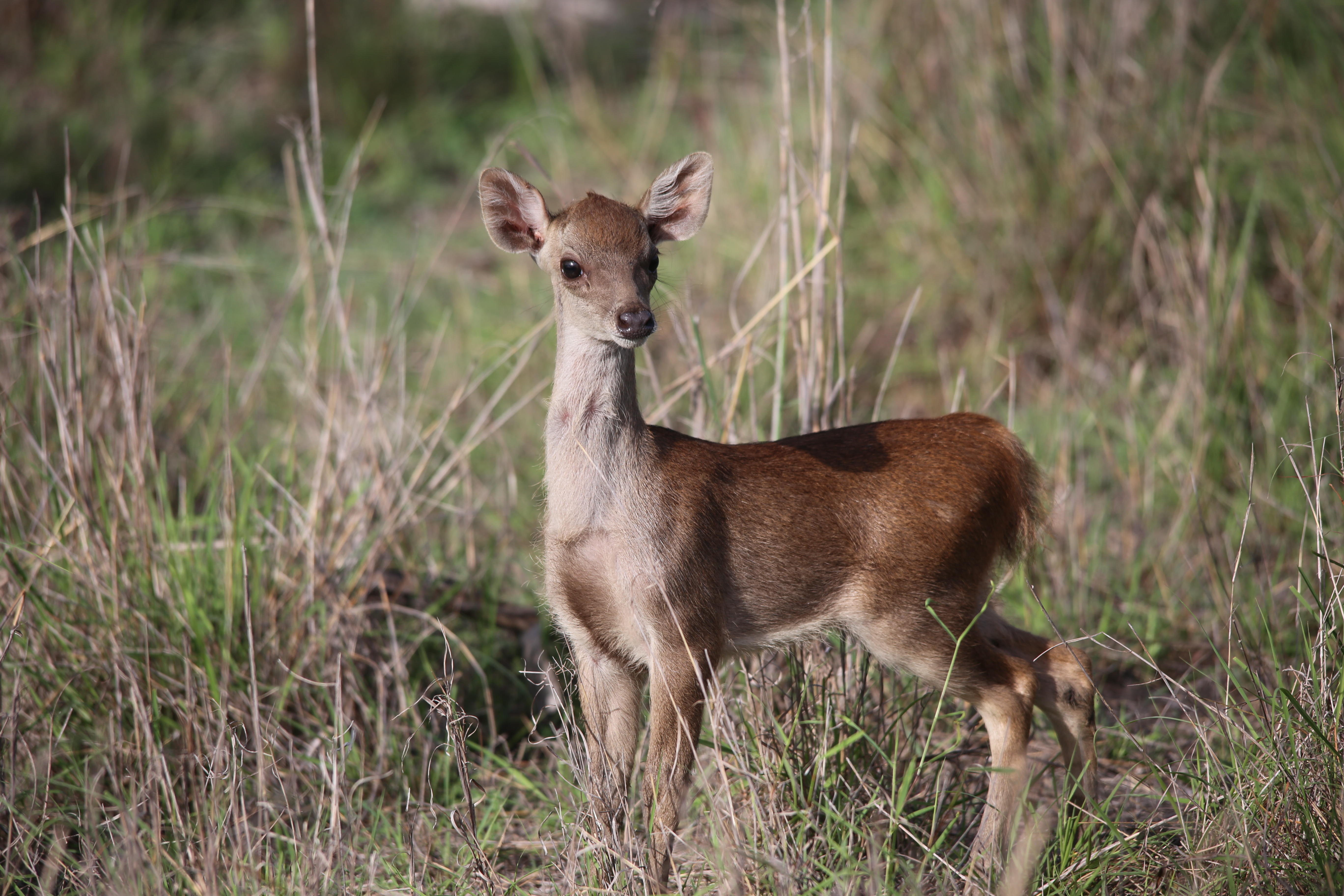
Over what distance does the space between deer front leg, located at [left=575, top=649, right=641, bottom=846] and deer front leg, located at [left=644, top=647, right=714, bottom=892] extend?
153 mm

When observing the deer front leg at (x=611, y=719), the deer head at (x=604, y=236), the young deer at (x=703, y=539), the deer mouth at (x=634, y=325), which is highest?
the deer head at (x=604, y=236)

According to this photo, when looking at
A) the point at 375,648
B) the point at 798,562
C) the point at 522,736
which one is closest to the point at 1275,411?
the point at 798,562

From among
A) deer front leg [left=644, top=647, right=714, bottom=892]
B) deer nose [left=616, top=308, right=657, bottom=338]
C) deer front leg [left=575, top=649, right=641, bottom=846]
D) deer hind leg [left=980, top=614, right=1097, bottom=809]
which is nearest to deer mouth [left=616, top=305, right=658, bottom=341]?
deer nose [left=616, top=308, right=657, bottom=338]

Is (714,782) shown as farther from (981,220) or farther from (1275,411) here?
(981,220)

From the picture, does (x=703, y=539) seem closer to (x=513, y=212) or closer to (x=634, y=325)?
(x=634, y=325)

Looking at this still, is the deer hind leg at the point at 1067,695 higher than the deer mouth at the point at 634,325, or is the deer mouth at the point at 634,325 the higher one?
the deer mouth at the point at 634,325

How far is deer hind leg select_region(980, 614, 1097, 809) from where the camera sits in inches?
137

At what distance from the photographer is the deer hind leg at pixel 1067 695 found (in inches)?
137

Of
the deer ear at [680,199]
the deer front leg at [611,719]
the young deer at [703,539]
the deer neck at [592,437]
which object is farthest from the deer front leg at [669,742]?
the deer ear at [680,199]

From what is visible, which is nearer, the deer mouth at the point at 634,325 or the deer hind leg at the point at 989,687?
the deer mouth at the point at 634,325

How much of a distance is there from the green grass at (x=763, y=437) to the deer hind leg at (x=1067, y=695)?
0.13 metres

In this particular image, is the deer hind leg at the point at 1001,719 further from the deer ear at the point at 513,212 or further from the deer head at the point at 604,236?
the deer ear at the point at 513,212

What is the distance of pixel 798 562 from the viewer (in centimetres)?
325

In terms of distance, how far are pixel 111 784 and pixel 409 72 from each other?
7.09 meters
